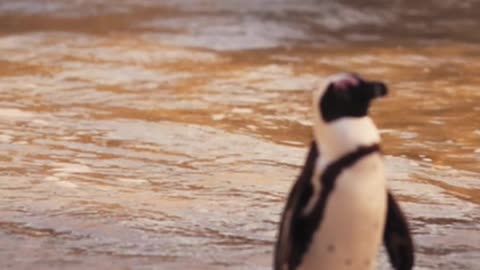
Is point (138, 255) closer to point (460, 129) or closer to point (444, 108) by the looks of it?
point (460, 129)

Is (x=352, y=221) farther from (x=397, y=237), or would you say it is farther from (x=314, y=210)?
(x=397, y=237)

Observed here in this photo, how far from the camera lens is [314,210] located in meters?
2.25

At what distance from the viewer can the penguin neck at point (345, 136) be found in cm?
222

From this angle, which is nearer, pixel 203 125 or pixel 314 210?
pixel 314 210

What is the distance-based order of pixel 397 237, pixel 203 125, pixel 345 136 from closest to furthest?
pixel 345 136 < pixel 397 237 < pixel 203 125

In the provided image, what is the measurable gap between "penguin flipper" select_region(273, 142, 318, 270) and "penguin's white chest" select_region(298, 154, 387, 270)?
36mm

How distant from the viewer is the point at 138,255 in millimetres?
3303

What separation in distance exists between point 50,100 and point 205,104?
0.75 metres

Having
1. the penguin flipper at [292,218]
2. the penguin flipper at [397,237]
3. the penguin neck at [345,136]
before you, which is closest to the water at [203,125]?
the penguin flipper at [397,237]

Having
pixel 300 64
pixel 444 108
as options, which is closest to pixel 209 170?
pixel 444 108

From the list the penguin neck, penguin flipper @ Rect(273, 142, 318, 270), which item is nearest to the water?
penguin flipper @ Rect(273, 142, 318, 270)

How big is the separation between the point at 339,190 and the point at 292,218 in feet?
0.36

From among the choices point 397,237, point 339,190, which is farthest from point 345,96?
point 397,237

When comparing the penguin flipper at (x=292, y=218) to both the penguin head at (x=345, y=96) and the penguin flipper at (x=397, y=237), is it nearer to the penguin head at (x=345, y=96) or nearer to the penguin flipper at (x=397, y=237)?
the penguin head at (x=345, y=96)
